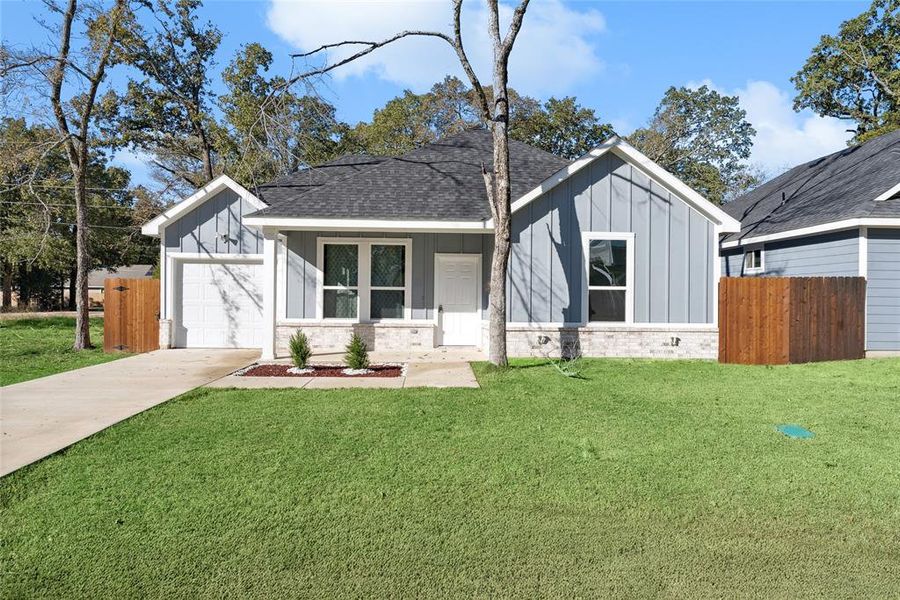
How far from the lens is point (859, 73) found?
89.7 ft

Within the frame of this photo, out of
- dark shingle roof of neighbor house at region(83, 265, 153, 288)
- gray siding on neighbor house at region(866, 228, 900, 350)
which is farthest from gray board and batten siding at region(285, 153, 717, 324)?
dark shingle roof of neighbor house at region(83, 265, 153, 288)

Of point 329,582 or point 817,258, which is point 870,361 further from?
point 329,582

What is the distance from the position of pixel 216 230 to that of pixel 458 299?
19.3 feet

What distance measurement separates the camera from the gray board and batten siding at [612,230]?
10734mm

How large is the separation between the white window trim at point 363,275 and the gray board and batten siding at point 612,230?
240 cm

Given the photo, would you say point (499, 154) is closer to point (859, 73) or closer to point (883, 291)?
point (883, 291)

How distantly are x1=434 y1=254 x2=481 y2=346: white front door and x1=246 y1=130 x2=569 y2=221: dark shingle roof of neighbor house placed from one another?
1.34 meters

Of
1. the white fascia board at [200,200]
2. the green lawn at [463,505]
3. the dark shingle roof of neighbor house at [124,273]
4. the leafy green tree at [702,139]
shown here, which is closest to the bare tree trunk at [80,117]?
the white fascia board at [200,200]

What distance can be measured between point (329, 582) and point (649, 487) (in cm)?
253

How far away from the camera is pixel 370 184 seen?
39.8 ft

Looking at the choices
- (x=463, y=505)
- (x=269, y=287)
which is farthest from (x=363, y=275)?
(x=463, y=505)

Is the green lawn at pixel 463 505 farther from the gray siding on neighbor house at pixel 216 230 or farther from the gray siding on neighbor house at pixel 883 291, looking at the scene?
the gray siding on neighbor house at pixel 216 230

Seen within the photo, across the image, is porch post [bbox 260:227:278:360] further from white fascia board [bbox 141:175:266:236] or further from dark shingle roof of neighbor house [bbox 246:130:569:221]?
white fascia board [bbox 141:175:266:236]

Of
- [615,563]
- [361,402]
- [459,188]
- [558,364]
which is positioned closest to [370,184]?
[459,188]
